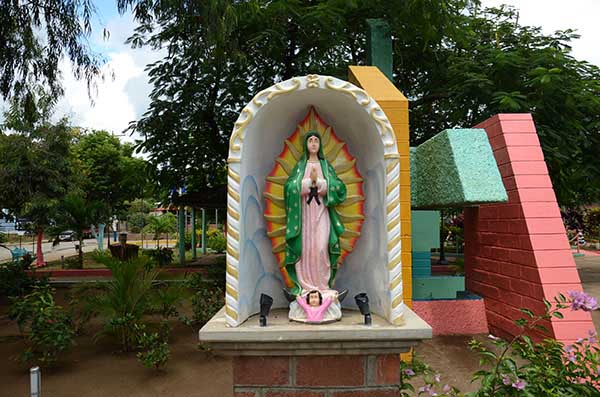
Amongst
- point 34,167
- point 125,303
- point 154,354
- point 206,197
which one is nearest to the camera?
point 154,354

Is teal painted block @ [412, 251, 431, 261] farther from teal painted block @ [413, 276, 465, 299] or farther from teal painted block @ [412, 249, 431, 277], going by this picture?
teal painted block @ [413, 276, 465, 299]

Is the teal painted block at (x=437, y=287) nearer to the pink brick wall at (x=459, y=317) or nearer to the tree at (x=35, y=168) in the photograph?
the pink brick wall at (x=459, y=317)

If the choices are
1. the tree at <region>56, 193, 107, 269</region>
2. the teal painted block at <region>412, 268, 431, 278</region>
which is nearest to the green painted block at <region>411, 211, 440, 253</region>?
the teal painted block at <region>412, 268, 431, 278</region>

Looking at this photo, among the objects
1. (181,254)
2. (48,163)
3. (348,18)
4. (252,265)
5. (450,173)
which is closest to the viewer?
(252,265)

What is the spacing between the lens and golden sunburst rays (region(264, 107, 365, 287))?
3418 millimetres

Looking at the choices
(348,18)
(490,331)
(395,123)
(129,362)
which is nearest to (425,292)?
(490,331)

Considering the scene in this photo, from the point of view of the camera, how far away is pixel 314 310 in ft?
10.1

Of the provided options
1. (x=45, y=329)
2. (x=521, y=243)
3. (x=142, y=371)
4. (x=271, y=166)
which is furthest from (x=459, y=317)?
(x=45, y=329)

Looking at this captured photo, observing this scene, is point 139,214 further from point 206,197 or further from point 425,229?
point 425,229

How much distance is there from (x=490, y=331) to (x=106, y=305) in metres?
4.95

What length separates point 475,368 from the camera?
4871mm

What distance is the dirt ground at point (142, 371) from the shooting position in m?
4.52

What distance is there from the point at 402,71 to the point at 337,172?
24.0 ft

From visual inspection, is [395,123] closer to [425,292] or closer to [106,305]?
[425,292]
